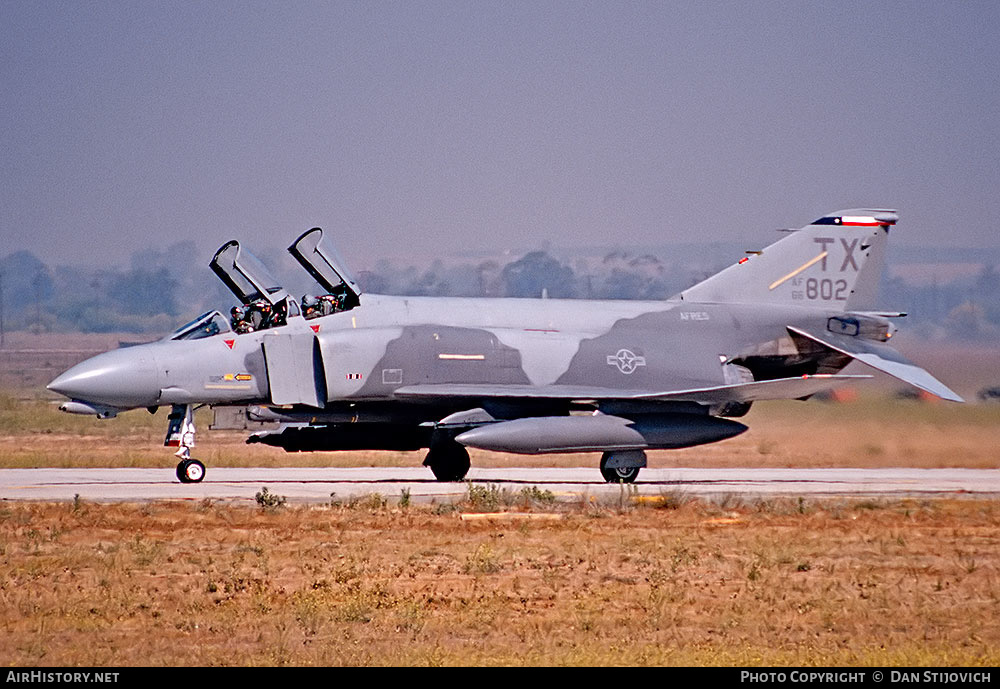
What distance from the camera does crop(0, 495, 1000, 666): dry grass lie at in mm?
8609

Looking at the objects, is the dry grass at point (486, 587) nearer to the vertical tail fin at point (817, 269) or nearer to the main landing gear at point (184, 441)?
the main landing gear at point (184, 441)

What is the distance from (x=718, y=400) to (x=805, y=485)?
6.01 feet

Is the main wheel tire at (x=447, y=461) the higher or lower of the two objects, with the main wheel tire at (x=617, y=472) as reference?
higher

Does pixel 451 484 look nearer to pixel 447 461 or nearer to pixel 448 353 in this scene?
pixel 447 461

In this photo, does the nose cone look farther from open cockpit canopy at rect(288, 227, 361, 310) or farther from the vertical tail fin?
the vertical tail fin

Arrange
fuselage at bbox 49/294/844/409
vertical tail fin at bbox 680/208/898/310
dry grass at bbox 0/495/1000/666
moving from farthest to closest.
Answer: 1. vertical tail fin at bbox 680/208/898/310
2. fuselage at bbox 49/294/844/409
3. dry grass at bbox 0/495/1000/666

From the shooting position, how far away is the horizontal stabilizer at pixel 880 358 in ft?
73.6

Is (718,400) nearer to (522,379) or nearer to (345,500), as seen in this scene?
(522,379)

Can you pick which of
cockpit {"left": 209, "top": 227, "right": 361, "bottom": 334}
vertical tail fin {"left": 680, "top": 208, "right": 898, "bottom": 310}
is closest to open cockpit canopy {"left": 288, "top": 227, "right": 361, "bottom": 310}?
cockpit {"left": 209, "top": 227, "right": 361, "bottom": 334}

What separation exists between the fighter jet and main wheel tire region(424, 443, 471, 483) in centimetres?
3

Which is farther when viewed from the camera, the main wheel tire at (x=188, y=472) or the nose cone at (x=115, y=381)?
the main wheel tire at (x=188, y=472)

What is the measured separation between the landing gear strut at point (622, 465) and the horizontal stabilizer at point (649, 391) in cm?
85

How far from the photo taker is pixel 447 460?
20.7 meters

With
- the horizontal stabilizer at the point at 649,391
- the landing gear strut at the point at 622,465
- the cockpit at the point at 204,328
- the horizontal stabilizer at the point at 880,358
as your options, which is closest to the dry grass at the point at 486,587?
the cockpit at the point at 204,328
